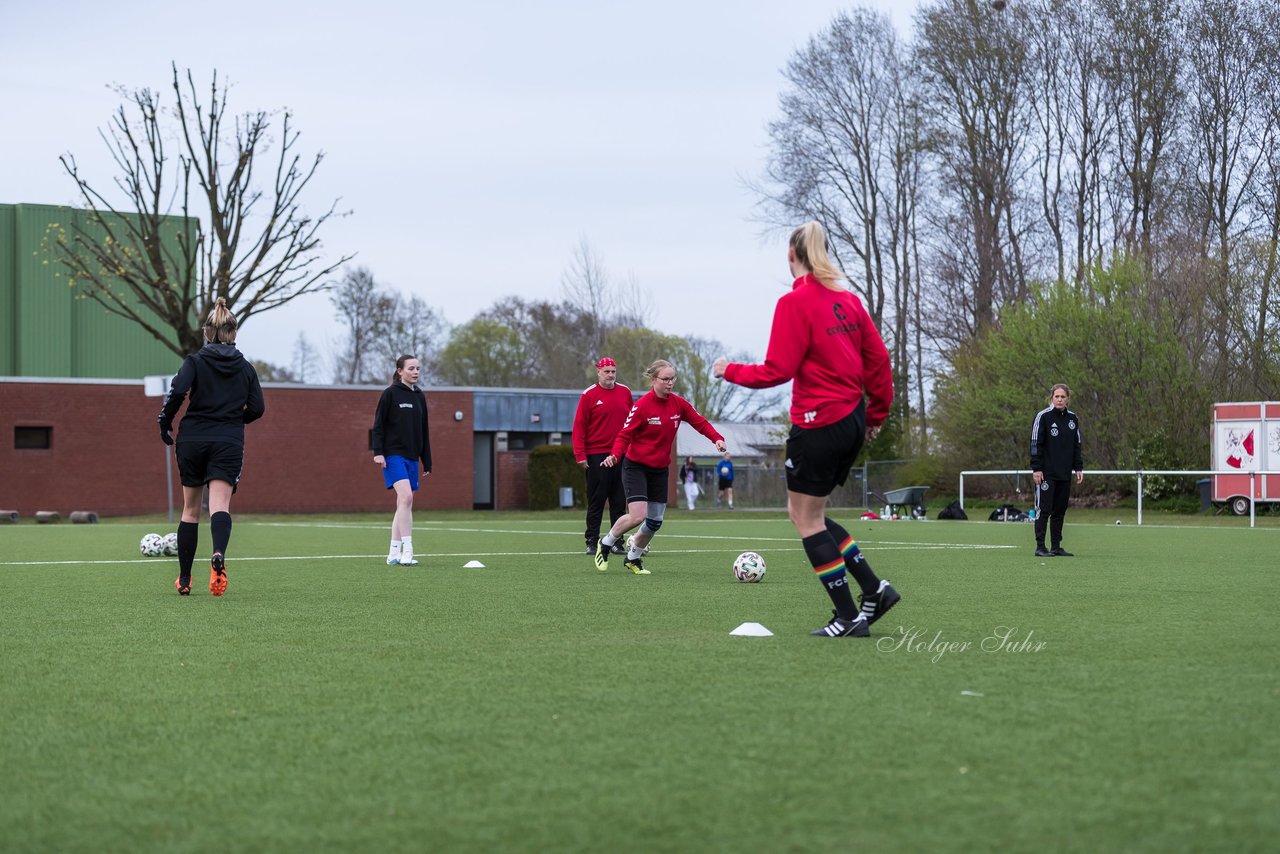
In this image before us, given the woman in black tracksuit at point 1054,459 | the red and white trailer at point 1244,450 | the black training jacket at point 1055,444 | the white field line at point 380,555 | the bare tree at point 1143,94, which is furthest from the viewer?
the bare tree at point 1143,94

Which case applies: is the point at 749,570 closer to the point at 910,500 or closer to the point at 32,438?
the point at 910,500

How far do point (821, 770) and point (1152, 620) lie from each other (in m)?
4.38

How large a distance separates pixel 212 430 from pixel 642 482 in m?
4.03

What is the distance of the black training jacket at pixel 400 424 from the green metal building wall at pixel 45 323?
3670 cm

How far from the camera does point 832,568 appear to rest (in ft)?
22.4

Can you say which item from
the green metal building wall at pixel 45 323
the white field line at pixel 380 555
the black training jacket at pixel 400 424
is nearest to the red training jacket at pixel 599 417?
the white field line at pixel 380 555

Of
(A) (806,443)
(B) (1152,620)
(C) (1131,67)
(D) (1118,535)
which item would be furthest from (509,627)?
(C) (1131,67)

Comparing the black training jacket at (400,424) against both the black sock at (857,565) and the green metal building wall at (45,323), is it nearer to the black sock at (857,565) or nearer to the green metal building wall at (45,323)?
the black sock at (857,565)

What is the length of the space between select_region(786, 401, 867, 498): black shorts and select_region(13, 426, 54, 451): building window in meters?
34.8

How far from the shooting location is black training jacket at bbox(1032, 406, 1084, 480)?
15523 mm

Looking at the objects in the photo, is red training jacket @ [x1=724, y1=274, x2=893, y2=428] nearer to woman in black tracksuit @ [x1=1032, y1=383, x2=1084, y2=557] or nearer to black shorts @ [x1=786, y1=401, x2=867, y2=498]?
black shorts @ [x1=786, y1=401, x2=867, y2=498]

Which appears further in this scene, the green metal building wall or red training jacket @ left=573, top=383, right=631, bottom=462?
the green metal building wall

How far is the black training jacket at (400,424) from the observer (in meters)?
13.1

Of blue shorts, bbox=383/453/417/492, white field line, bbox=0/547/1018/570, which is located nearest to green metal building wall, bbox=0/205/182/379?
white field line, bbox=0/547/1018/570
